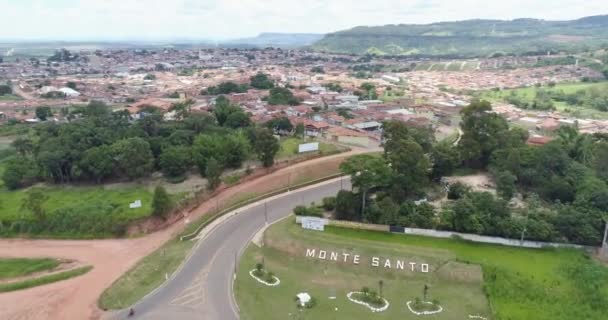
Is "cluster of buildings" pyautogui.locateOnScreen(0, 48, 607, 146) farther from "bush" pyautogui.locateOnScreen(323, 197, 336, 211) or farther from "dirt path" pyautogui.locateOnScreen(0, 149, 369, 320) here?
"dirt path" pyautogui.locateOnScreen(0, 149, 369, 320)

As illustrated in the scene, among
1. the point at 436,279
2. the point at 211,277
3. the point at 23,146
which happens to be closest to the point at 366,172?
the point at 436,279

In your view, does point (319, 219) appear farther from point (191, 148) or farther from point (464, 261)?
point (191, 148)

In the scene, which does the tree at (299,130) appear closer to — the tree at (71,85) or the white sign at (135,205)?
the white sign at (135,205)

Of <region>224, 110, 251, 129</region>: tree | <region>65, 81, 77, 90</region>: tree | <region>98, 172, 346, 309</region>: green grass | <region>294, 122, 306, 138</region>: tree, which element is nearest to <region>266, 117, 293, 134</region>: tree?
<region>294, 122, 306, 138</region>: tree

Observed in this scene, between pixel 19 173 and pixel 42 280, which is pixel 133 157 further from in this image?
pixel 42 280

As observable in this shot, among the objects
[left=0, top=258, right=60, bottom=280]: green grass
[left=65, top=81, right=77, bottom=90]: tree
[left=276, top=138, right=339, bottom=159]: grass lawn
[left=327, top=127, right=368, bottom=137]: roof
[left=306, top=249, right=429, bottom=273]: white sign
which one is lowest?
[left=0, top=258, right=60, bottom=280]: green grass

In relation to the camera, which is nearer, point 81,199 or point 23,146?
point 81,199
